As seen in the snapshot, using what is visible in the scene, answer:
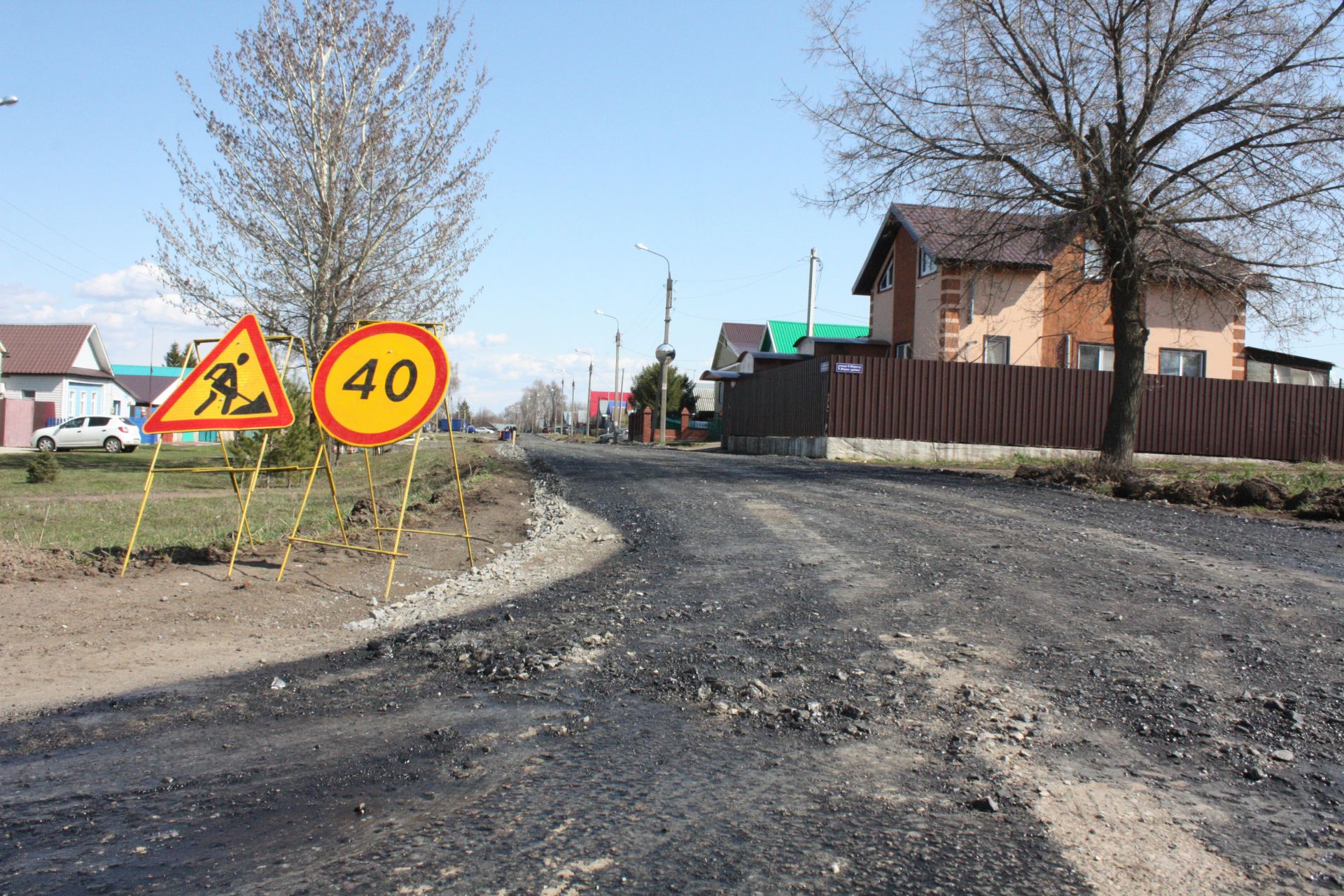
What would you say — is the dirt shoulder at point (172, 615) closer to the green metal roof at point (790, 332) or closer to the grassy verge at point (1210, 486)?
the grassy verge at point (1210, 486)

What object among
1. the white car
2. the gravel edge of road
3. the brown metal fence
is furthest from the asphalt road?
the white car

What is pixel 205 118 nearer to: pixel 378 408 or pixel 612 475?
pixel 612 475

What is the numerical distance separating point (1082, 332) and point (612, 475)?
20513 millimetres

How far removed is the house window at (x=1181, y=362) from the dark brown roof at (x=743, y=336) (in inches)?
1203

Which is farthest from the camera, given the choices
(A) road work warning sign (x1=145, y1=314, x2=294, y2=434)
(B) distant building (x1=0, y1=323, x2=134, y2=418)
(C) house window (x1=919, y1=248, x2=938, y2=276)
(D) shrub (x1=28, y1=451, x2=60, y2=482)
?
(B) distant building (x1=0, y1=323, x2=134, y2=418)

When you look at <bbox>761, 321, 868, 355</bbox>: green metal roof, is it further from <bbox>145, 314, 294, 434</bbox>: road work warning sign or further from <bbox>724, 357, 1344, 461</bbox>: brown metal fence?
<bbox>145, 314, 294, 434</bbox>: road work warning sign

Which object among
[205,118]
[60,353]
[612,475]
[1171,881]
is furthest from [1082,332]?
[60,353]

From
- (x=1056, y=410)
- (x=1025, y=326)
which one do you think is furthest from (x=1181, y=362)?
(x=1056, y=410)

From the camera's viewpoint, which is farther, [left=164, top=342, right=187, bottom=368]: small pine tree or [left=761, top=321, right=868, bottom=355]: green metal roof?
[left=164, top=342, right=187, bottom=368]: small pine tree

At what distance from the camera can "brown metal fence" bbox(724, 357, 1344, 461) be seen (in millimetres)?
25062

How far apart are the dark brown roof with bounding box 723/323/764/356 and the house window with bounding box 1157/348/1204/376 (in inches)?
1203

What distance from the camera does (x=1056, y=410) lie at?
25406 millimetres

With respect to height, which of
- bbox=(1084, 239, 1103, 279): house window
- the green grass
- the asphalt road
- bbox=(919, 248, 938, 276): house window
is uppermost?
bbox=(919, 248, 938, 276): house window

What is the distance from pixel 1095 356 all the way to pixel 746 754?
30.5 meters
